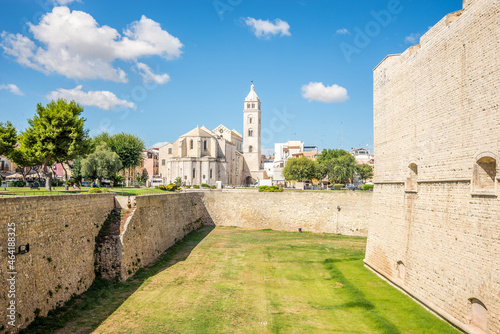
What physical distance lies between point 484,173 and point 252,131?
230 feet

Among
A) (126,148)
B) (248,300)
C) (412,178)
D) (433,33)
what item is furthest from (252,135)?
(433,33)

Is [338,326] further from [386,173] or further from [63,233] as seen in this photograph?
[63,233]

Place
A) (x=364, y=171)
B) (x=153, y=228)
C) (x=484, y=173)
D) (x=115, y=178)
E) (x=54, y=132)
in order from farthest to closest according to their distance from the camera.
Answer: (x=364, y=171), (x=115, y=178), (x=54, y=132), (x=153, y=228), (x=484, y=173)

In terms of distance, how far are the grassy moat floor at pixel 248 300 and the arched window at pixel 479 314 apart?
720 mm

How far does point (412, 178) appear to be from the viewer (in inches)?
583

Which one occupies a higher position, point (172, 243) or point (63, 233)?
point (63, 233)

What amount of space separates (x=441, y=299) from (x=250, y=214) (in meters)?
22.6

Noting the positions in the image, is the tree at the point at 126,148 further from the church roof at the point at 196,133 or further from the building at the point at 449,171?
the building at the point at 449,171

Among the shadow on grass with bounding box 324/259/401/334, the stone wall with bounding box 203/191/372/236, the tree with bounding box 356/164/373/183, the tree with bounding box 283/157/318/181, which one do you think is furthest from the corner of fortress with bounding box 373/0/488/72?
the tree with bounding box 356/164/373/183

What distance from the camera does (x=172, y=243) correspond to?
2438 centimetres

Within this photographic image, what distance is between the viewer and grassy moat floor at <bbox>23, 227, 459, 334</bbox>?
37.3 ft

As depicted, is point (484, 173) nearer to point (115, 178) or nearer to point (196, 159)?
point (115, 178)

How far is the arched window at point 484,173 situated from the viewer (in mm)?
10078

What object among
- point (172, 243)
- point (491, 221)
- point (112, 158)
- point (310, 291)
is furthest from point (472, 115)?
point (112, 158)
